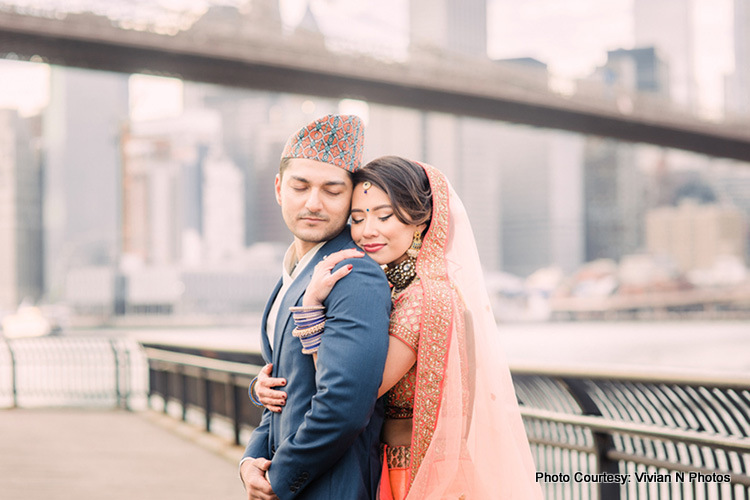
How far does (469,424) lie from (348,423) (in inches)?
13.5

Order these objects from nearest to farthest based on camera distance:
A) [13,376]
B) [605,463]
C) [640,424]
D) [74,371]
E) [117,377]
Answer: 1. [640,424]
2. [605,463]
3. [117,377]
4. [13,376]
5. [74,371]

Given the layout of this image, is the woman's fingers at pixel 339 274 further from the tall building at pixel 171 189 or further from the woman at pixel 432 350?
the tall building at pixel 171 189

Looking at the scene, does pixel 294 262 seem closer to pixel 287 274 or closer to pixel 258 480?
pixel 287 274

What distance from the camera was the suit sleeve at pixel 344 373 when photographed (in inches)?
63.1

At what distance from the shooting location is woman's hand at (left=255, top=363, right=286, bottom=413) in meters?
1.78

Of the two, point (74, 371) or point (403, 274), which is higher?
point (403, 274)

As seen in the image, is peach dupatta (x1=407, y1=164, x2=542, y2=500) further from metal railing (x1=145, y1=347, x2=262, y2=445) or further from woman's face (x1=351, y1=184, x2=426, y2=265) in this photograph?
metal railing (x1=145, y1=347, x2=262, y2=445)

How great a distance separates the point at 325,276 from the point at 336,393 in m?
0.23

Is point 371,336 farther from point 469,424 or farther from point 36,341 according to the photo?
point 36,341

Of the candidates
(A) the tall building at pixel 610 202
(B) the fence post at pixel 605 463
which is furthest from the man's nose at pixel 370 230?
(A) the tall building at pixel 610 202

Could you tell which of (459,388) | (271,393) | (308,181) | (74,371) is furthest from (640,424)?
(74,371)

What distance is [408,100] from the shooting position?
23094 mm

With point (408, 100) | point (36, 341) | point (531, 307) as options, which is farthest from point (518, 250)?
point (36, 341)

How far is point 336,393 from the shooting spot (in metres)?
1.60
